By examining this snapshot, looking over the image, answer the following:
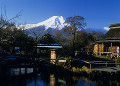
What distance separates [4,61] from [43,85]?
28.2ft

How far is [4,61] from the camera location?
17578 mm

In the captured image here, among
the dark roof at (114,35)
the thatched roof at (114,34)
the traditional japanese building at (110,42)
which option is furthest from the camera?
the thatched roof at (114,34)

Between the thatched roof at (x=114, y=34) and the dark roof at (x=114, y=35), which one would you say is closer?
the dark roof at (x=114, y=35)

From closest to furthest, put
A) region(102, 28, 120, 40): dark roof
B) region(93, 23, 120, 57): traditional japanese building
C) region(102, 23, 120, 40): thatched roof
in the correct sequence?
region(93, 23, 120, 57): traditional japanese building
region(102, 28, 120, 40): dark roof
region(102, 23, 120, 40): thatched roof

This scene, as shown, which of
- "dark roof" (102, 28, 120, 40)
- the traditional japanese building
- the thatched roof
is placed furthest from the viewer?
the thatched roof

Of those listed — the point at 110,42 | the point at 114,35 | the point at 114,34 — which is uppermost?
the point at 114,34

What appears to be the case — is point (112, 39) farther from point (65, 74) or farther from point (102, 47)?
point (65, 74)

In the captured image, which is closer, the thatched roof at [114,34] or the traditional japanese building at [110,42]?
the traditional japanese building at [110,42]

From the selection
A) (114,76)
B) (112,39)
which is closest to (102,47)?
(112,39)

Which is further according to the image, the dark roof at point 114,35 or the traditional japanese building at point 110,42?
the dark roof at point 114,35

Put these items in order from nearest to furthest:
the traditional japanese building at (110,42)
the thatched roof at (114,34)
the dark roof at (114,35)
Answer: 1. the traditional japanese building at (110,42)
2. the dark roof at (114,35)
3. the thatched roof at (114,34)

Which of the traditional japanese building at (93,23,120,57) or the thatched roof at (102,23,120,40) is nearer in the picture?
the traditional japanese building at (93,23,120,57)

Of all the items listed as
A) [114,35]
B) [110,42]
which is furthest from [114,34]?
[110,42]

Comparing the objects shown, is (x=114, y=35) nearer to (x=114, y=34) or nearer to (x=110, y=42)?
(x=114, y=34)
